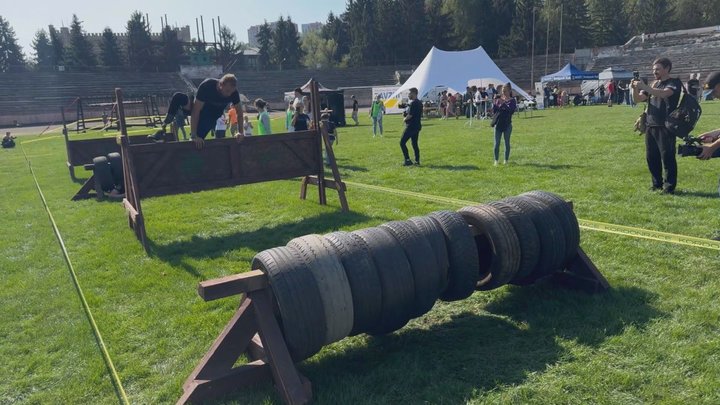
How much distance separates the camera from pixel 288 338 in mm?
3320

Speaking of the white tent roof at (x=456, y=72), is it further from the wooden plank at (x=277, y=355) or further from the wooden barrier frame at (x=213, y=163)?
the wooden plank at (x=277, y=355)

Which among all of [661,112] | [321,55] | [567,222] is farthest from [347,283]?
[321,55]

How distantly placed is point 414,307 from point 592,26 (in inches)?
3701

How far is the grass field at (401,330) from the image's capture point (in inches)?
135

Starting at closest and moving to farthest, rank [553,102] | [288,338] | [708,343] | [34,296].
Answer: [288,338], [708,343], [34,296], [553,102]

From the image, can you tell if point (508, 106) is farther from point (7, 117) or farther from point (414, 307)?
point (7, 117)

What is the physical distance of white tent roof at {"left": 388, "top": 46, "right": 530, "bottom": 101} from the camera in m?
A: 32.2

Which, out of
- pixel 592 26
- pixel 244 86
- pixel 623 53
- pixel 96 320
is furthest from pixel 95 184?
pixel 592 26

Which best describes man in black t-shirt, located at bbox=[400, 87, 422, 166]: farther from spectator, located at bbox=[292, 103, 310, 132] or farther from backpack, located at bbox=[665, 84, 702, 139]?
backpack, located at bbox=[665, 84, 702, 139]

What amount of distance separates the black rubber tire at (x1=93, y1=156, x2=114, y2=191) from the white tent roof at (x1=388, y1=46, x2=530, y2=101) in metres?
23.7

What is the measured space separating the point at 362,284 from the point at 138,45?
291ft

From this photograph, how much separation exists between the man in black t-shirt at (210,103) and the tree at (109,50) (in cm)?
8280

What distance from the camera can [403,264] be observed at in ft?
12.1

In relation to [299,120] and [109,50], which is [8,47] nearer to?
[109,50]
